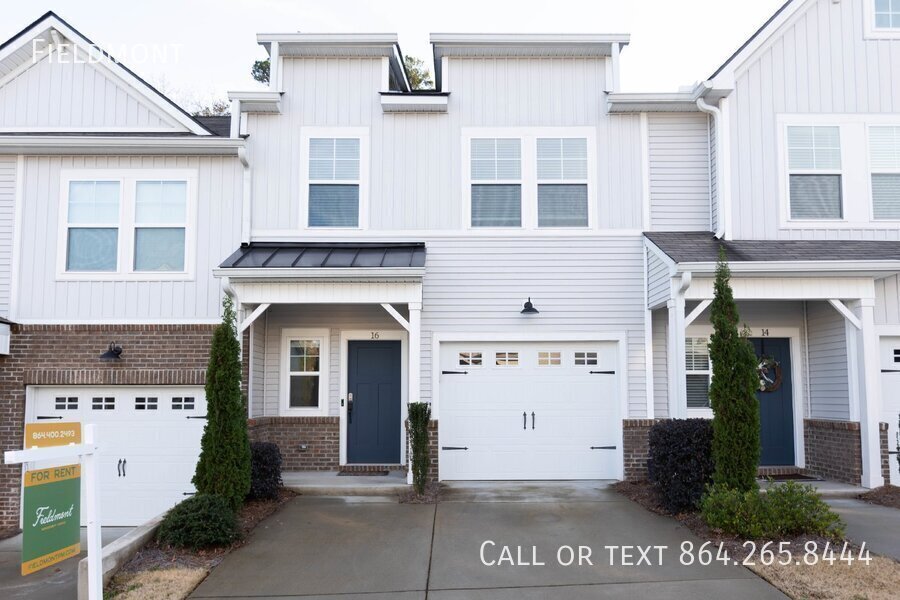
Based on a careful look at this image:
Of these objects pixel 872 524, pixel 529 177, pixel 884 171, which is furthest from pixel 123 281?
pixel 884 171

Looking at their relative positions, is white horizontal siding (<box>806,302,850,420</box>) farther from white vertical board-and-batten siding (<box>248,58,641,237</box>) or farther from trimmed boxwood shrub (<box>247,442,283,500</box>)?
trimmed boxwood shrub (<box>247,442,283,500</box>)

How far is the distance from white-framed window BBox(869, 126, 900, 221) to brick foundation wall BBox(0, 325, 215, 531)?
10.1 metres

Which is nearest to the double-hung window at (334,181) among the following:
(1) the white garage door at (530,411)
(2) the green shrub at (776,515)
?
(1) the white garage door at (530,411)

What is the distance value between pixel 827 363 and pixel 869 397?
3.20 ft

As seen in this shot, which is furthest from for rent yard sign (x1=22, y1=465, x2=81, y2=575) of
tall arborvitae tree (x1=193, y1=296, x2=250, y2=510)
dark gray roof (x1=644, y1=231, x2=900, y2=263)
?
dark gray roof (x1=644, y1=231, x2=900, y2=263)

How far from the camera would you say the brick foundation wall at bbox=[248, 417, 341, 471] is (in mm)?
10969

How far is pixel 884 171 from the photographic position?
416 inches

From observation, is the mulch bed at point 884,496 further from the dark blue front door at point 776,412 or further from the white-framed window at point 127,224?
the white-framed window at point 127,224

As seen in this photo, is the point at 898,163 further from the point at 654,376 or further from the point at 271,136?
the point at 271,136

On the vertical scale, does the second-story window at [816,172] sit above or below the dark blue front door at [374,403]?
above

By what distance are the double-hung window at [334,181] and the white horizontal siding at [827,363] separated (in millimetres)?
7203

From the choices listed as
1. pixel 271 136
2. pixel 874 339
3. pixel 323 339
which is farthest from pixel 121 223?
pixel 874 339

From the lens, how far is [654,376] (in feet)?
34.8

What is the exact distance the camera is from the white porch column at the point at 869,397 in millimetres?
9578
